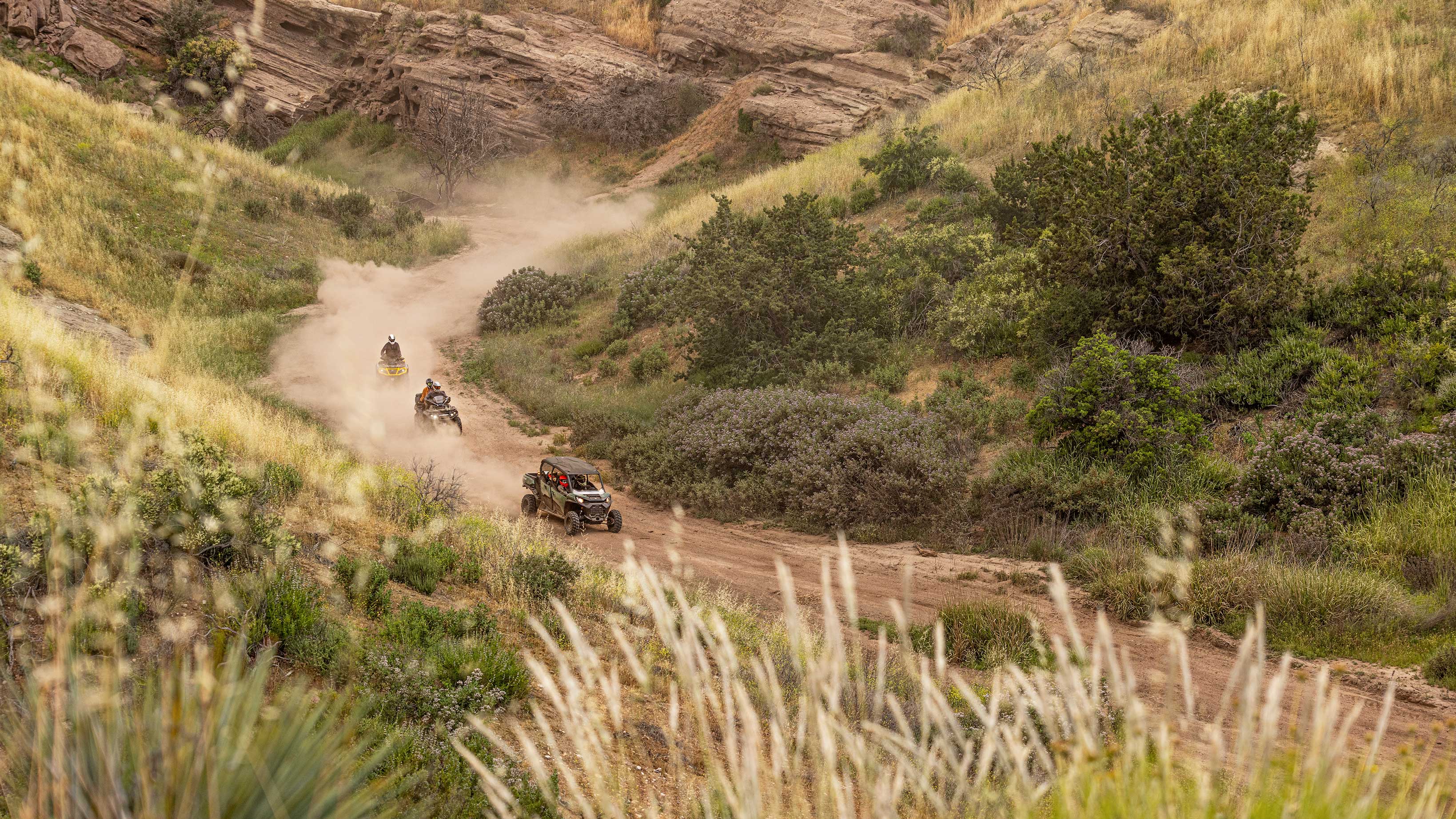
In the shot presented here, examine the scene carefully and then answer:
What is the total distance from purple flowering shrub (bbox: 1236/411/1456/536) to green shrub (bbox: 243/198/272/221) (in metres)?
31.7

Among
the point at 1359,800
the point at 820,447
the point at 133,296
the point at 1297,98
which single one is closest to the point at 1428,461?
the point at 820,447

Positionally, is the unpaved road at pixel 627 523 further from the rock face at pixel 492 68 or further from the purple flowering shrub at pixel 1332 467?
the rock face at pixel 492 68

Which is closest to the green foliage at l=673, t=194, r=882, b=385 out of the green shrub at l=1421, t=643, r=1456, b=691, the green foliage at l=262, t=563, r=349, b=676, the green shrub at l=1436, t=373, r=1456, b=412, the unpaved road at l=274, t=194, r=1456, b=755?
the unpaved road at l=274, t=194, r=1456, b=755

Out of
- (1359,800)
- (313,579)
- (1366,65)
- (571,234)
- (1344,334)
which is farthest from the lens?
(571,234)

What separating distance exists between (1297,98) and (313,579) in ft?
83.2

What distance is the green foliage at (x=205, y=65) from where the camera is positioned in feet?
150

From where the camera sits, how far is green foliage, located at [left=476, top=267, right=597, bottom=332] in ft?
90.4

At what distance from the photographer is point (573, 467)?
47.2 feet

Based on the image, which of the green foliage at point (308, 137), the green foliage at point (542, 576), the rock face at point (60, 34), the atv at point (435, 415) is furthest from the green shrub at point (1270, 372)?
the rock face at point (60, 34)

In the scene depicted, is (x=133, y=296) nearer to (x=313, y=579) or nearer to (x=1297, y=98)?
(x=313, y=579)

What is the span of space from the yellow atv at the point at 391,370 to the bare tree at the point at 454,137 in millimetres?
25473

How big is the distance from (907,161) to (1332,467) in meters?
18.8

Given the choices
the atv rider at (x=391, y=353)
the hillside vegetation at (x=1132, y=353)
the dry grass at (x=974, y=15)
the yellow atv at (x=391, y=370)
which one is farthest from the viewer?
the dry grass at (x=974, y=15)

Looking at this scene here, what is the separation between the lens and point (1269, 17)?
2617cm
